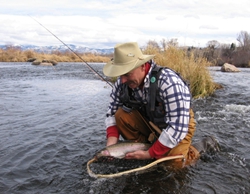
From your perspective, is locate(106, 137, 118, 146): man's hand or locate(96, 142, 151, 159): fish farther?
locate(106, 137, 118, 146): man's hand

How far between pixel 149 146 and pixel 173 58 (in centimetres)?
695

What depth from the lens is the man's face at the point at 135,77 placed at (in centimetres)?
314

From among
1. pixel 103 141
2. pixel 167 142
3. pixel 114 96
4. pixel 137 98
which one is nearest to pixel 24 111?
pixel 103 141

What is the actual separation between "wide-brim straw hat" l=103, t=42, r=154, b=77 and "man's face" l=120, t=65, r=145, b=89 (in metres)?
0.11

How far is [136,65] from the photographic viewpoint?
303 cm

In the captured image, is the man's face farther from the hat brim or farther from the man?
the hat brim

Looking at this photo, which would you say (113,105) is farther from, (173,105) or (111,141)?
(173,105)

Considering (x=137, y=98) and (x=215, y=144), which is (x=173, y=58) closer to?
(x=215, y=144)

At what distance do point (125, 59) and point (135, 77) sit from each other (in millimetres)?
250

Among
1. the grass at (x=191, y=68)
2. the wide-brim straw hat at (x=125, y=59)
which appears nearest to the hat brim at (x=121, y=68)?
the wide-brim straw hat at (x=125, y=59)

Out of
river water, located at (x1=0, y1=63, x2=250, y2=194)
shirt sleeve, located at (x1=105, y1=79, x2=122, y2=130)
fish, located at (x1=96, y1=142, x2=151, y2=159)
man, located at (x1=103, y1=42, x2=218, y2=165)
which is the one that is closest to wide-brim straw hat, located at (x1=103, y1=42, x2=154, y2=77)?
man, located at (x1=103, y1=42, x2=218, y2=165)

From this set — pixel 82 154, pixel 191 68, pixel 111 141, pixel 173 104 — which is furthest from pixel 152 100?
pixel 191 68

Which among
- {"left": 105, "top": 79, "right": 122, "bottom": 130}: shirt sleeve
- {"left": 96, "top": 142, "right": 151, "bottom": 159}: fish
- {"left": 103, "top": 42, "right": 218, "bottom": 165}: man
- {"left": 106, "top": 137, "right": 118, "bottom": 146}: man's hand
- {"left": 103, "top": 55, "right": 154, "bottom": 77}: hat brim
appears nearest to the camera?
{"left": 103, "top": 55, "right": 154, "bottom": 77}: hat brim

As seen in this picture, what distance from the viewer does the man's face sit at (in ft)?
10.3
